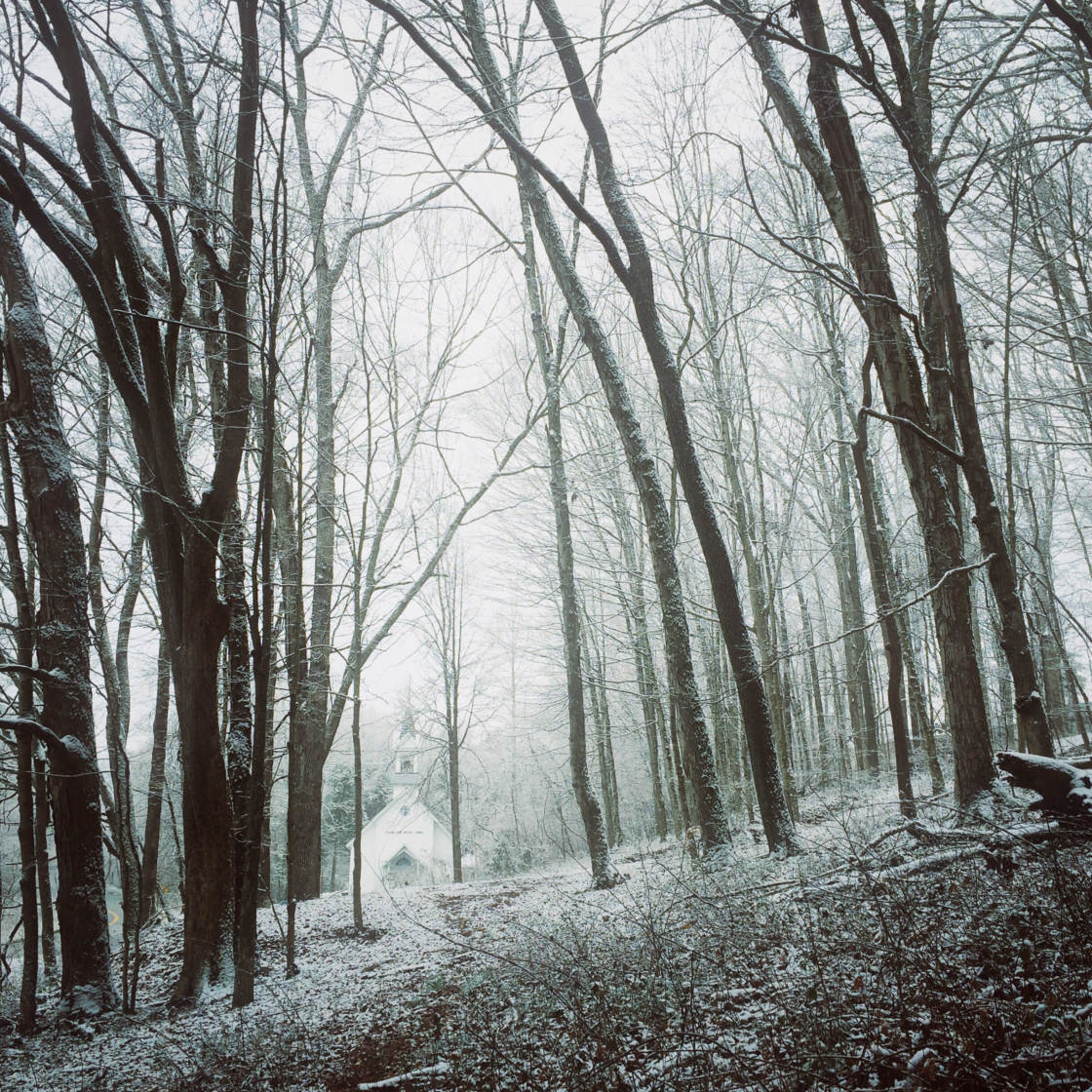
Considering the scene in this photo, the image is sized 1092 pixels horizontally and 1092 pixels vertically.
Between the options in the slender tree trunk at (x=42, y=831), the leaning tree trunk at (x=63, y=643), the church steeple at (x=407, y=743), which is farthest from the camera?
the church steeple at (x=407, y=743)

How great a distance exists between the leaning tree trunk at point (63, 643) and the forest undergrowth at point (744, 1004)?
0.59 metres

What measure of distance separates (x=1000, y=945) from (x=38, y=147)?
8.52 m

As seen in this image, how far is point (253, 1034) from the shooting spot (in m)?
4.14

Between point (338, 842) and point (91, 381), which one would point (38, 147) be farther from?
point (338, 842)

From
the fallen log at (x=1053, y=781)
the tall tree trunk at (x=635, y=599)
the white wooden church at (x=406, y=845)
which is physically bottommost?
the white wooden church at (x=406, y=845)

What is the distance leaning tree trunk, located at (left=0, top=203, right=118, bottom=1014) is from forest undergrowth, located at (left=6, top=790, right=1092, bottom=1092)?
59 centimetres

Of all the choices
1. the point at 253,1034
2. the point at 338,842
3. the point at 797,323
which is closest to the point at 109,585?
the point at 253,1034

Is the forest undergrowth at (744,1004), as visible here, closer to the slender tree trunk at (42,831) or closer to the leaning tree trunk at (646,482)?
the leaning tree trunk at (646,482)

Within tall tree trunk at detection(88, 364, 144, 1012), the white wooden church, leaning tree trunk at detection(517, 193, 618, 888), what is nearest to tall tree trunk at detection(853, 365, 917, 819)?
leaning tree trunk at detection(517, 193, 618, 888)

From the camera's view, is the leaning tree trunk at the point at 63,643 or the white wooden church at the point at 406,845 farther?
the white wooden church at the point at 406,845

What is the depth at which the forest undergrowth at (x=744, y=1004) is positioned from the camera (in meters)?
2.19

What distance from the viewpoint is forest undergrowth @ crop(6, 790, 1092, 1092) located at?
219 centimetres

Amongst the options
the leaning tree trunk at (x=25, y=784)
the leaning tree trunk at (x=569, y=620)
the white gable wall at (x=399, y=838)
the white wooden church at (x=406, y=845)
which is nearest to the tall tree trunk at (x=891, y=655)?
A: the leaning tree trunk at (x=569, y=620)

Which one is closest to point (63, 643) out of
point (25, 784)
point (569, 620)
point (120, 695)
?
point (25, 784)
